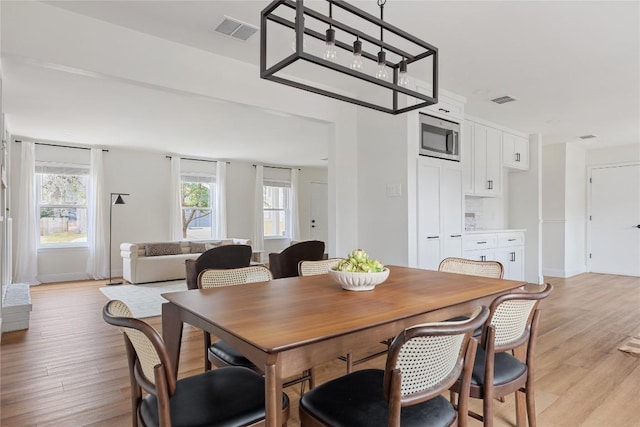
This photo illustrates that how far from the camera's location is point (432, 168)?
156 inches

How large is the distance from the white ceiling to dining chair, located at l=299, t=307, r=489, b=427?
2143mm

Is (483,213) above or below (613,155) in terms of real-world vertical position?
below

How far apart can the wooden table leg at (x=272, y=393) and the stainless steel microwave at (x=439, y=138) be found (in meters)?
3.22

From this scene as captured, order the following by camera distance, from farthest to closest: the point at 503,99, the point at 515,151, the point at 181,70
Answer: the point at 515,151 → the point at 503,99 → the point at 181,70

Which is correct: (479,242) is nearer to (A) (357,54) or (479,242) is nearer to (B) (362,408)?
(A) (357,54)

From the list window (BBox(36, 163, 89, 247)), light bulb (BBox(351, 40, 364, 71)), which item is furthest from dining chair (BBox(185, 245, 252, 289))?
window (BBox(36, 163, 89, 247))

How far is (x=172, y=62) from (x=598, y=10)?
3062mm

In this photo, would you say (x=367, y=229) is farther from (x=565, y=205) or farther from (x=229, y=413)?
(x=565, y=205)

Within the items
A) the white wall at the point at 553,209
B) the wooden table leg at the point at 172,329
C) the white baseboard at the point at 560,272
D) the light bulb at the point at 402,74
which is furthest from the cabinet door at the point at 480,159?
the wooden table leg at the point at 172,329

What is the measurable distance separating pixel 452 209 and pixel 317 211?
642 centimetres

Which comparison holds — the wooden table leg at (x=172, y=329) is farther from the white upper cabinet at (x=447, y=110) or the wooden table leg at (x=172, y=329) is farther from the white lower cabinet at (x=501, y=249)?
the white lower cabinet at (x=501, y=249)

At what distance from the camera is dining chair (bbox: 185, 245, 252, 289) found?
172 inches

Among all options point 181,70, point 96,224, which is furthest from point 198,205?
point 181,70

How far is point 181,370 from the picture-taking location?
2701mm
